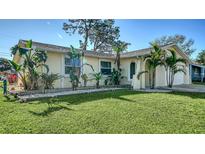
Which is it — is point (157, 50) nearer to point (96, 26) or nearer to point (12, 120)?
point (12, 120)

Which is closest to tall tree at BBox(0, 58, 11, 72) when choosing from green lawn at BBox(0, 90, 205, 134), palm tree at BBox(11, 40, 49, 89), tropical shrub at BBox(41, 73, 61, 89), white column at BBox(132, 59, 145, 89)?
palm tree at BBox(11, 40, 49, 89)

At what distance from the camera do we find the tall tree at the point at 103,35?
2723cm

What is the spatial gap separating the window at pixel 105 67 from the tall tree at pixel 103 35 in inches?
524

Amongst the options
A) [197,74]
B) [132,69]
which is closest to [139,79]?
[132,69]

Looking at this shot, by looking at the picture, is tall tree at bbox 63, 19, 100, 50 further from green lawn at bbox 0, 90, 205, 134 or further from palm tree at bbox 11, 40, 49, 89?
green lawn at bbox 0, 90, 205, 134

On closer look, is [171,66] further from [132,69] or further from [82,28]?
[82,28]

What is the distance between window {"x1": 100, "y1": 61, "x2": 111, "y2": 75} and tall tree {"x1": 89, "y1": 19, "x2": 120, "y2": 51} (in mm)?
13318

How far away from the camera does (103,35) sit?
28.3 meters

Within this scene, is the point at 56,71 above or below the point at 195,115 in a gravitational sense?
above

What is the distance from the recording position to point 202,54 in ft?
122
